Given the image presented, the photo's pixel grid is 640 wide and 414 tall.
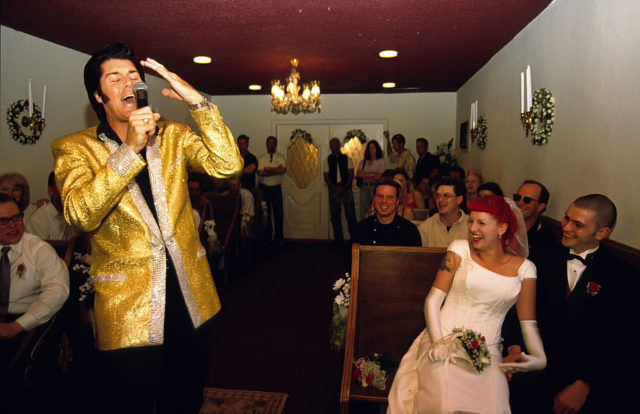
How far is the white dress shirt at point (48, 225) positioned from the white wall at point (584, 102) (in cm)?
393

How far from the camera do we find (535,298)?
2279 mm

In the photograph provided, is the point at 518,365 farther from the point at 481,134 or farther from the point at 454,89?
the point at 454,89

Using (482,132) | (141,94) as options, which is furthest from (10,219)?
(482,132)

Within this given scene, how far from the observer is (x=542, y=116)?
375 cm

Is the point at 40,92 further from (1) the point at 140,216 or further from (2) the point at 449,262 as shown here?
(2) the point at 449,262

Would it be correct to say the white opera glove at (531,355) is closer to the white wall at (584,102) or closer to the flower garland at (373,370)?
the flower garland at (373,370)

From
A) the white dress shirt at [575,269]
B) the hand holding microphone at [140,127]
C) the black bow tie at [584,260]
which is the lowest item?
the white dress shirt at [575,269]

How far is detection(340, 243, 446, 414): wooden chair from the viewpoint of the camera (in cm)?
259

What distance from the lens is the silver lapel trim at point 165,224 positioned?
1.43 m

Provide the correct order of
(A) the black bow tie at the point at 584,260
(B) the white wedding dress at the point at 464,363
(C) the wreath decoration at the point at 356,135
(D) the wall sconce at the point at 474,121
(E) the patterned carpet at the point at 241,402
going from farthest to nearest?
(C) the wreath decoration at the point at 356,135 < (D) the wall sconce at the point at 474,121 < (E) the patterned carpet at the point at 241,402 < (A) the black bow tie at the point at 584,260 < (B) the white wedding dress at the point at 464,363

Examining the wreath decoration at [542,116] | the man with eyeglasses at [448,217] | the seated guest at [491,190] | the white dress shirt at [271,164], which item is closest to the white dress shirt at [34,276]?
the man with eyeglasses at [448,217]

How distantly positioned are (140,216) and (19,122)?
3.94 meters

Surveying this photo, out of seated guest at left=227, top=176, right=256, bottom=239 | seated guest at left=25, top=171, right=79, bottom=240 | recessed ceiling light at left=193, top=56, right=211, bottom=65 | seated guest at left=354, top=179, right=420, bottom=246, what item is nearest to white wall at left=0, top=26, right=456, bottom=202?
seated guest at left=25, top=171, right=79, bottom=240

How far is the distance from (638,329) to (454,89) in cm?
680
